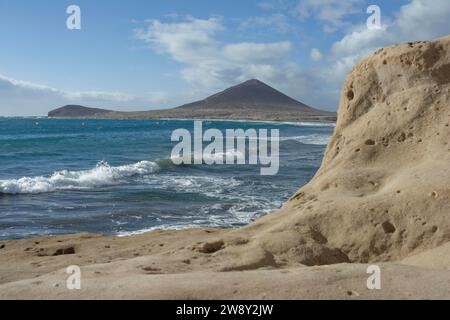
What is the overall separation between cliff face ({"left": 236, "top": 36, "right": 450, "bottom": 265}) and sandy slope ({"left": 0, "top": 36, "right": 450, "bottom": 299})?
0.01 metres

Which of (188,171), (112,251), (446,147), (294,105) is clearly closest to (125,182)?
(188,171)

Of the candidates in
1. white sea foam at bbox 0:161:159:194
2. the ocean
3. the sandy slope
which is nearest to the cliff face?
the sandy slope

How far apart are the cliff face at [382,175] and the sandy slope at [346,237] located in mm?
12

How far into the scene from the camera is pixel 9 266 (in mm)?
5891

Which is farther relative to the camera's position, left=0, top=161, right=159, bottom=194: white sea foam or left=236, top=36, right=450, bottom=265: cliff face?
left=0, top=161, right=159, bottom=194: white sea foam

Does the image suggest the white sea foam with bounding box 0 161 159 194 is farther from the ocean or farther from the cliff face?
the cliff face

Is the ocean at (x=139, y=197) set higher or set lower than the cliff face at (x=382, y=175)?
lower

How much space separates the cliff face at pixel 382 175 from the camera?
4.65 metres

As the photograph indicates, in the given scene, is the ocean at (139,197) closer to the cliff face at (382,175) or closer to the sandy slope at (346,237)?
the sandy slope at (346,237)

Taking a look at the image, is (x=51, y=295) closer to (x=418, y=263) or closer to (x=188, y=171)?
(x=418, y=263)

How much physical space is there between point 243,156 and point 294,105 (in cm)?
12692

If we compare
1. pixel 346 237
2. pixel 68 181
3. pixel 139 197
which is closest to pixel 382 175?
pixel 346 237

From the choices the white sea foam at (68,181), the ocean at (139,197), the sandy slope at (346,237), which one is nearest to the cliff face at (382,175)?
the sandy slope at (346,237)

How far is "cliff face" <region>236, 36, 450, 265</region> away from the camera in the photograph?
4648mm
